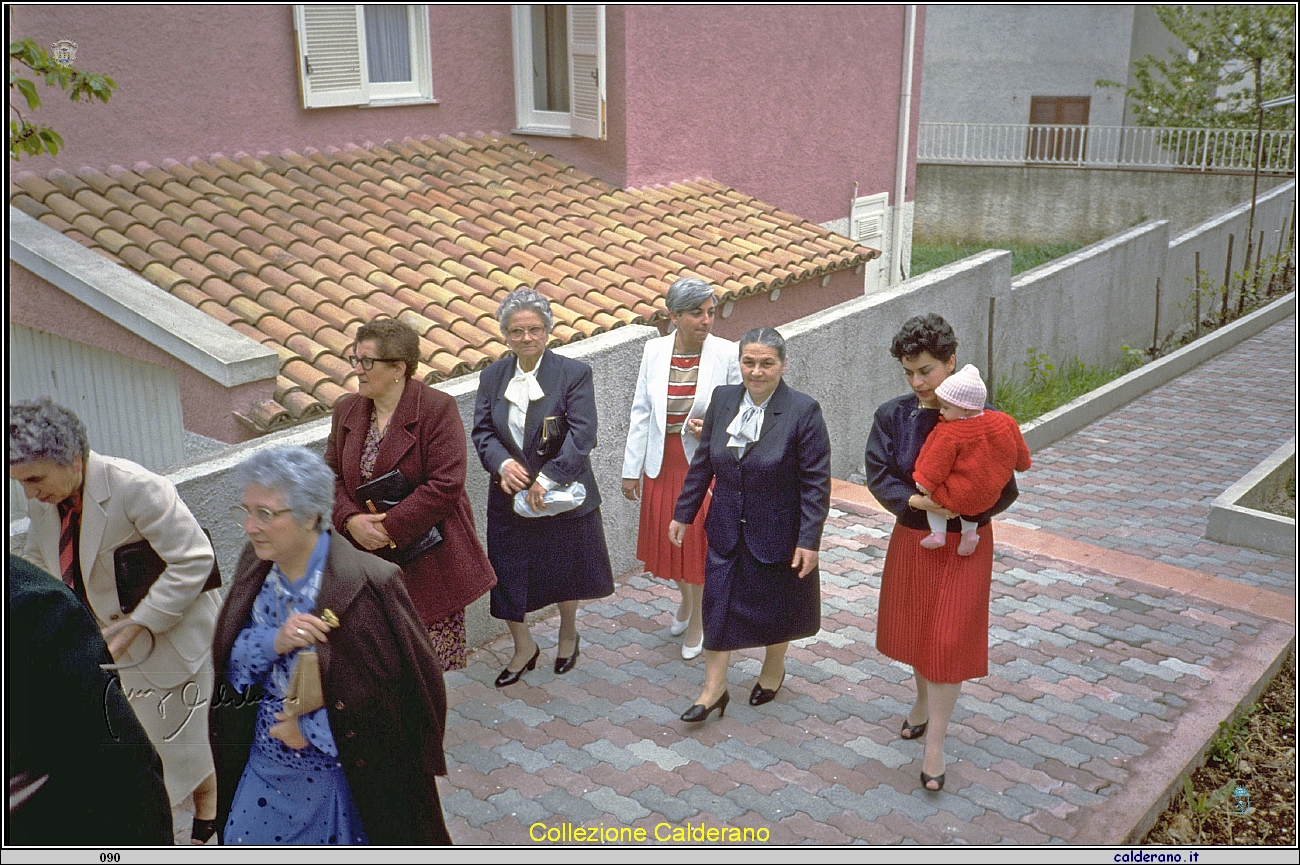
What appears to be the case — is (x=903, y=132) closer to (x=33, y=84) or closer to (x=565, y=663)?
(x=565, y=663)

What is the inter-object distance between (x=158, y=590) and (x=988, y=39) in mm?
26656

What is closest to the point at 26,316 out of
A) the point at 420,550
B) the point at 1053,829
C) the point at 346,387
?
the point at 346,387

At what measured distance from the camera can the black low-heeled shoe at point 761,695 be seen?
5289mm

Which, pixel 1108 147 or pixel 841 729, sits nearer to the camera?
pixel 841 729

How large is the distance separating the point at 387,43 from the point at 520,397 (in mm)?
6112

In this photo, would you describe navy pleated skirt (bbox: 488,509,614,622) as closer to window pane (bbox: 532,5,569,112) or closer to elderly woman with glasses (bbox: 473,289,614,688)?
elderly woman with glasses (bbox: 473,289,614,688)

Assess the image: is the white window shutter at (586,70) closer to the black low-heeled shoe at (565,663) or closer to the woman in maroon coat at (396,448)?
the black low-heeled shoe at (565,663)

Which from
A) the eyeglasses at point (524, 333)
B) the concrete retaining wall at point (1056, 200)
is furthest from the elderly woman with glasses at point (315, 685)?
the concrete retaining wall at point (1056, 200)

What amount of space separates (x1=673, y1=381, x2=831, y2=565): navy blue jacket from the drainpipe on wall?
10.1m

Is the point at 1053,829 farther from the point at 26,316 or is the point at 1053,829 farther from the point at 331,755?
the point at 26,316

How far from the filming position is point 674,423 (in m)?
5.56

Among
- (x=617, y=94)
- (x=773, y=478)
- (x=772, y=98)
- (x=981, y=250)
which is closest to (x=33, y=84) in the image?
(x=773, y=478)

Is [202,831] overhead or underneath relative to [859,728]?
overhead

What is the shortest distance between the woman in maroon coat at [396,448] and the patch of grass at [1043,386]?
6.45 meters
